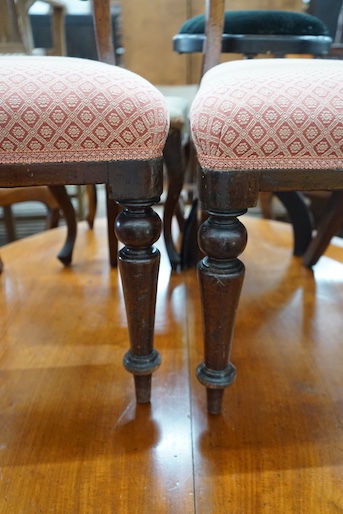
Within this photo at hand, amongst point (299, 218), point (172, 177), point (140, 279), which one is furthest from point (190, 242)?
point (140, 279)

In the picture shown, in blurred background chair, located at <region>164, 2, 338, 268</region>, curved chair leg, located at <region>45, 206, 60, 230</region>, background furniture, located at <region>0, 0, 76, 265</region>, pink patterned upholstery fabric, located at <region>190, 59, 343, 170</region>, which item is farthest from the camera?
curved chair leg, located at <region>45, 206, 60, 230</region>

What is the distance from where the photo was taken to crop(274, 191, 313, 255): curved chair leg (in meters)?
1.25

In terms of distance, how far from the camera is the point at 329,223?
115 centimetres

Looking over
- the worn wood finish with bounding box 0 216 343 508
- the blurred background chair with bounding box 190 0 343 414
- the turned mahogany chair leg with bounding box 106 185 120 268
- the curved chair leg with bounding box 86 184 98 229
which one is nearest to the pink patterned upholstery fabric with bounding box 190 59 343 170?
the blurred background chair with bounding box 190 0 343 414

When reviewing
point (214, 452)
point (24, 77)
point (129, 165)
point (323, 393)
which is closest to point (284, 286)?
point (323, 393)

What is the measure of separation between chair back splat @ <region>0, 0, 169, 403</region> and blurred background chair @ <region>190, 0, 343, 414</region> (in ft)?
0.21

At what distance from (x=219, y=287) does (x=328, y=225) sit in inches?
25.4

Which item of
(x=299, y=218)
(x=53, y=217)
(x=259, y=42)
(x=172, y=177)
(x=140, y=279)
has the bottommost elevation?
(x=53, y=217)

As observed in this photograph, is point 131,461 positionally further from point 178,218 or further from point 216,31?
point 178,218

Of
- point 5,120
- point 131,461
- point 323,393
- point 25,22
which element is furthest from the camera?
point 25,22

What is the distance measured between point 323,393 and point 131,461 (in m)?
0.34

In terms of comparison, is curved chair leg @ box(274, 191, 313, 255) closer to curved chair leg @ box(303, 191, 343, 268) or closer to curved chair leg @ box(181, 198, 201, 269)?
curved chair leg @ box(303, 191, 343, 268)

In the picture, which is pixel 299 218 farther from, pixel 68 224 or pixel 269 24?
pixel 68 224

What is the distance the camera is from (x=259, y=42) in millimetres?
1087
